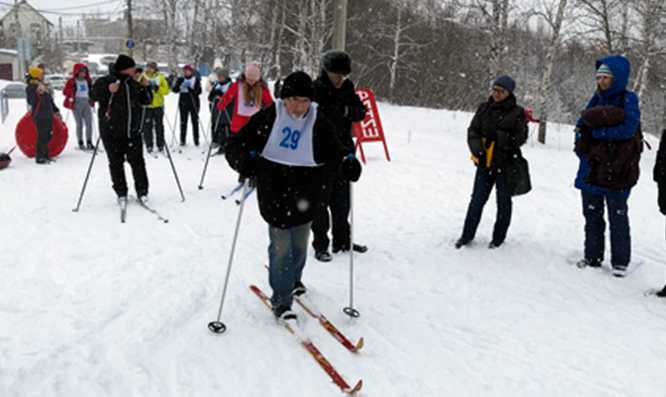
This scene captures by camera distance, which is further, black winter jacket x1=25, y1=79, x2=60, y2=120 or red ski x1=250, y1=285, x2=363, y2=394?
black winter jacket x1=25, y1=79, x2=60, y2=120

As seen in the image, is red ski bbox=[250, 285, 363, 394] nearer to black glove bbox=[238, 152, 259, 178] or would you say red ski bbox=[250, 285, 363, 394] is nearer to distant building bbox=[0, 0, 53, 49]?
black glove bbox=[238, 152, 259, 178]

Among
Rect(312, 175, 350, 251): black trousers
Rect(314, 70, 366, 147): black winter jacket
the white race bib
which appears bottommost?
Rect(312, 175, 350, 251): black trousers

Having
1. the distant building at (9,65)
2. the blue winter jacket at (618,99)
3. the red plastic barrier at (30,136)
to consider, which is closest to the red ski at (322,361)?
the blue winter jacket at (618,99)

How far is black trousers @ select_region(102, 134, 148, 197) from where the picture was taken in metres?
6.04

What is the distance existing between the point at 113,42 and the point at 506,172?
109 metres

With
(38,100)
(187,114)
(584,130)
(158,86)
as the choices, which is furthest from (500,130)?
(187,114)

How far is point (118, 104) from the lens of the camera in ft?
19.5

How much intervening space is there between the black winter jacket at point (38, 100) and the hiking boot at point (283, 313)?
7.53 metres

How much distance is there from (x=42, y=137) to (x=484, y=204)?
787cm

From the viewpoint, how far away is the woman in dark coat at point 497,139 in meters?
4.69

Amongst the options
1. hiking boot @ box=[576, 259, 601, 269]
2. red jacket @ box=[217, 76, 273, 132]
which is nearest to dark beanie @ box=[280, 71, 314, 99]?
hiking boot @ box=[576, 259, 601, 269]

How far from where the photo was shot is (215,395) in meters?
2.66

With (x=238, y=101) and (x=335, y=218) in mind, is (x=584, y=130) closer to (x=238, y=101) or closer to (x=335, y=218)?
(x=335, y=218)

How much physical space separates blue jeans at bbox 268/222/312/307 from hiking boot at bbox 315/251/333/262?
46.7 inches
